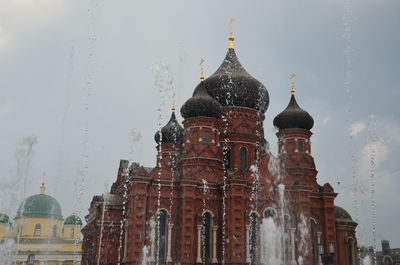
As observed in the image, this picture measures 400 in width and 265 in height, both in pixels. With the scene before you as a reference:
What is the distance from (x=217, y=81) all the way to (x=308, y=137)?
28.4 feet

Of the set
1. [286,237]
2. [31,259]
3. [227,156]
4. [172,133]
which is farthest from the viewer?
[31,259]

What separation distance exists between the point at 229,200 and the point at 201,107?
24.0 ft

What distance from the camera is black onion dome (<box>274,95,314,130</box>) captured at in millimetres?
37469

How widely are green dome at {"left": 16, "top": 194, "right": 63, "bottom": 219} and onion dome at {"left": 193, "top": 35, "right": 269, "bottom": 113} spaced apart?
1694 inches

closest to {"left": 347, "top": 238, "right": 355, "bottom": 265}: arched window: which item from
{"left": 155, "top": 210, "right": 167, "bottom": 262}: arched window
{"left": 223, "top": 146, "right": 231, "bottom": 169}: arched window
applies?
{"left": 223, "top": 146, "right": 231, "bottom": 169}: arched window

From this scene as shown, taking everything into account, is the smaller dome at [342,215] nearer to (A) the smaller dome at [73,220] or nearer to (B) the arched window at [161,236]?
(B) the arched window at [161,236]

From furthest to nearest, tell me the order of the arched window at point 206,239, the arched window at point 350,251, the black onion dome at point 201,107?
the arched window at point 350,251 → the black onion dome at point 201,107 → the arched window at point 206,239

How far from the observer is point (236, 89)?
37188 mm

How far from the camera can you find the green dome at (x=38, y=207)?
6931 cm

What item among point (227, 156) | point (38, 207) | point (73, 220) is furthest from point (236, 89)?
point (73, 220)

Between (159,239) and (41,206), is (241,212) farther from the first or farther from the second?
(41,206)

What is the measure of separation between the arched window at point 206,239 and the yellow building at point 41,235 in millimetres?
39411

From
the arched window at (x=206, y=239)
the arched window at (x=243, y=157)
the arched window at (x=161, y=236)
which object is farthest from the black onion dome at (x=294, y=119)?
the arched window at (x=161, y=236)

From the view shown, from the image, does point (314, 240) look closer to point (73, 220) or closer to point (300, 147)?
point (300, 147)
